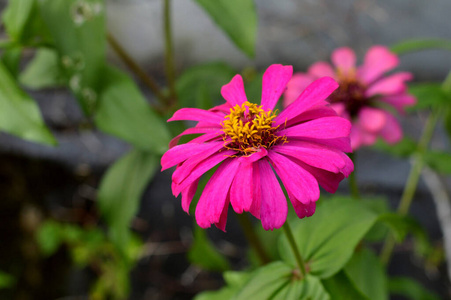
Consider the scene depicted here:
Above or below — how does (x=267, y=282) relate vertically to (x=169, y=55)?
below

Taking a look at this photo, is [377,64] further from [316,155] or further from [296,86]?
[316,155]

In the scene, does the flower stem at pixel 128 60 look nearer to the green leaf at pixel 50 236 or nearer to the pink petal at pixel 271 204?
the pink petal at pixel 271 204

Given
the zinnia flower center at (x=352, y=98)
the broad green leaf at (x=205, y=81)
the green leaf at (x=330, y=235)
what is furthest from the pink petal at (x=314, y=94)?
Result: the broad green leaf at (x=205, y=81)

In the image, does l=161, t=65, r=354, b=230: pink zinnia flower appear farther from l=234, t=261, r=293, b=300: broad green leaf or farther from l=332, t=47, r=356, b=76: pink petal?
l=332, t=47, r=356, b=76: pink petal

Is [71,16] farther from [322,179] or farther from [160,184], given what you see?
[160,184]

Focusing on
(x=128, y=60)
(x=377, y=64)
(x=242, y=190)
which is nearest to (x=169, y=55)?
(x=128, y=60)

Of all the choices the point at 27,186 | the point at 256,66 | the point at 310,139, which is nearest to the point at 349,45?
the point at 256,66

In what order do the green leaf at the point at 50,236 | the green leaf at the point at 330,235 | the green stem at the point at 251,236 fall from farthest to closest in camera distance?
the green leaf at the point at 50,236, the green stem at the point at 251,236, the green leaf at the point at 330,235
